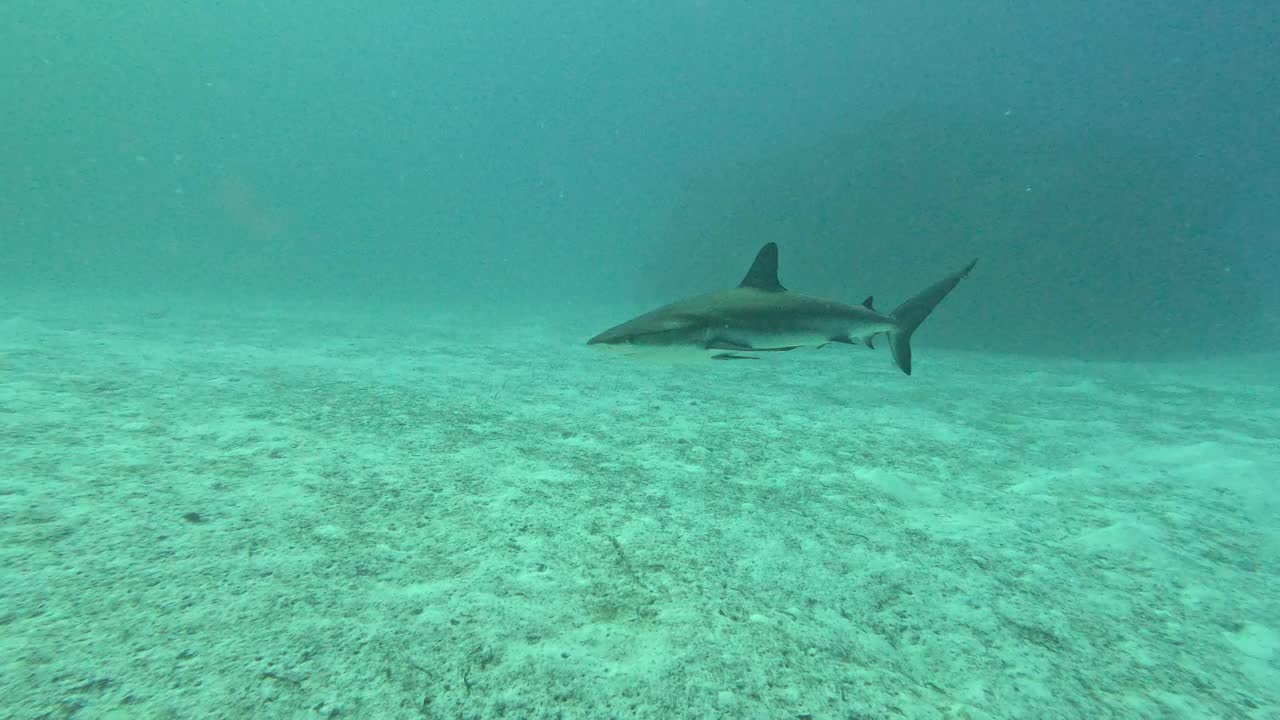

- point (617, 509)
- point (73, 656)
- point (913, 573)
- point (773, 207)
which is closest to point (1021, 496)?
point (913, 573)

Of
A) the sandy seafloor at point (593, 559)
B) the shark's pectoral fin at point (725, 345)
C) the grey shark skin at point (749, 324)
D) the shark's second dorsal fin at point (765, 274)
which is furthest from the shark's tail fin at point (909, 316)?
the shark's pectoral fin at point (725, 345)

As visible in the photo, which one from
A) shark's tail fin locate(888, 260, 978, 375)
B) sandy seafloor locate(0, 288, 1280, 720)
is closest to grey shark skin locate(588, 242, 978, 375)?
shark's tail fin locate(888, 260, 978, 375)

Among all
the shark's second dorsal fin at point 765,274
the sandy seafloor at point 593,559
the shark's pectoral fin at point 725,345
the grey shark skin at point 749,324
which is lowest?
the sandy seafloor at point 593,559

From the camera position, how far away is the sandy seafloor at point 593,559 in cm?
192

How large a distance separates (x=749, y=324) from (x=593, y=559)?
2.35 metres

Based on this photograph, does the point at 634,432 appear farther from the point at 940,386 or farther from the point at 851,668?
the point at 940,386

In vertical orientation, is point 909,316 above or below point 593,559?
above

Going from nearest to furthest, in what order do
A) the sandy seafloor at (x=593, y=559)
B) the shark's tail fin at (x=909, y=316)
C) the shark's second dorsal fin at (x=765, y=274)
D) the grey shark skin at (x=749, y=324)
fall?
the sandy seafloor at (x=593, y=559) < the grey shark skin at (x=749, y=324) < the shark's second dorsal fin at (x=765, y=274) < the shark's tail fin at (x=909, y=316)

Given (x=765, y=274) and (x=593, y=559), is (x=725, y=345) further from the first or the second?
(x=593, y=559)

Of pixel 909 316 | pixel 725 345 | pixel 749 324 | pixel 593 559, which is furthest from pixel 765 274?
pixel 593 559

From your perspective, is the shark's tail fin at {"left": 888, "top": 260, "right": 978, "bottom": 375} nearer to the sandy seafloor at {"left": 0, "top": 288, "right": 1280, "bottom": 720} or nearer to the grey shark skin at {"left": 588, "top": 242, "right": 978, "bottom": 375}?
the grey shark skin at {"left": 588, "top": 242, "right": 978, "bottom": 375}

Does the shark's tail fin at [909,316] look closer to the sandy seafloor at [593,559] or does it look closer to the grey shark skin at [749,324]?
the grey shark skin at [749,324]

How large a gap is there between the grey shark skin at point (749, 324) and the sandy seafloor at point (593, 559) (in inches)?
45.8

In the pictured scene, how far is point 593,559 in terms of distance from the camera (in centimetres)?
285
